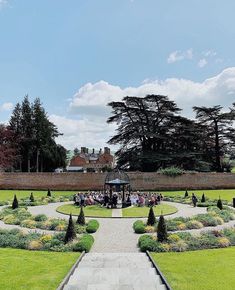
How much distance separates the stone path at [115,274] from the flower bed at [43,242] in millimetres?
1528

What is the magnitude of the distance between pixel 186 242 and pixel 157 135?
37146mm

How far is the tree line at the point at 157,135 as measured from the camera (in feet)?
172

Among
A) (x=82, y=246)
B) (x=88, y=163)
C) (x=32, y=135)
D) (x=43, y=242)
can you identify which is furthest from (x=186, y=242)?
(x=88, y=163)

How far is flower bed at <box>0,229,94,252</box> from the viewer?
47.5 feet

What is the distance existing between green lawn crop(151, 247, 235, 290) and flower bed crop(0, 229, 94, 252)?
301cm

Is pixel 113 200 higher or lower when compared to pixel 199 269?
higher

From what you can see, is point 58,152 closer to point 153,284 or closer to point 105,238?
point 105,238

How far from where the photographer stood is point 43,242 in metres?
15.3

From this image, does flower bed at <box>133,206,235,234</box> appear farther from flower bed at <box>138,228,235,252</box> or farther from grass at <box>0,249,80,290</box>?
grass at <box>0,249,80,290</box>

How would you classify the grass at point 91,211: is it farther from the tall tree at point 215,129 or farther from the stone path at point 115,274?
the tall tree at point 215,129

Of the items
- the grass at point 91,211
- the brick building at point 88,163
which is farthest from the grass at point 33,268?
the brick building at point 88,163

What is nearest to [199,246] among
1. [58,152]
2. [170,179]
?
[170,179]

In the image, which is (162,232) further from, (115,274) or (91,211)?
(91,211)

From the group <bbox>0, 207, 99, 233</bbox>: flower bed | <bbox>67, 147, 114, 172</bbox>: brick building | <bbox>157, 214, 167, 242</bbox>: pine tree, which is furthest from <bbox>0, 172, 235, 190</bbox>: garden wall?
<bbox>67, 147, 114, 172</bbox>: brick building
